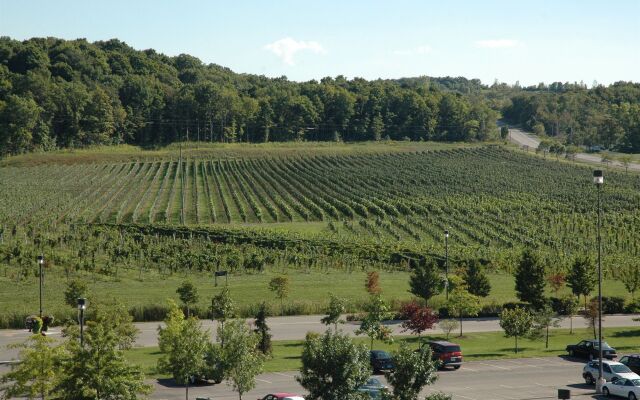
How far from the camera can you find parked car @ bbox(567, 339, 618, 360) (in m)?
42.5

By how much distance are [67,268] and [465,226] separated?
1802 inches

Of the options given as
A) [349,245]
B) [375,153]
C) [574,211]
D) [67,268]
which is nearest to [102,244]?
[67,268]

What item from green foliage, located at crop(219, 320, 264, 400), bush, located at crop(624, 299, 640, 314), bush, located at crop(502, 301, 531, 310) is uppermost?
green foliage, located at crop(219, 320, 264, 400)

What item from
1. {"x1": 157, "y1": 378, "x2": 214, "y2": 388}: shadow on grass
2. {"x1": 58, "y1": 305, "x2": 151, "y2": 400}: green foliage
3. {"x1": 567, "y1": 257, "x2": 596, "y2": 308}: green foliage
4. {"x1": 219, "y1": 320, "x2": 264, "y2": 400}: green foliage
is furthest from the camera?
{"x1": 567, "y1": 257, "x2": 596, "y2": 308}: green foliage

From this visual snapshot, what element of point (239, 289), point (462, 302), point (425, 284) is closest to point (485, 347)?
point (462, 302)

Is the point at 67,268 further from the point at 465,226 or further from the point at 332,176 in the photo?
the point at 332,176

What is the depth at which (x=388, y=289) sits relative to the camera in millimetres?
62875

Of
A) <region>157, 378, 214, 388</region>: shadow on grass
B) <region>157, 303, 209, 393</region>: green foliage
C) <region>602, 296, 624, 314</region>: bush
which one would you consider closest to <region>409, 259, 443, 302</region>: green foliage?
<region>602, 296, 624, 314</region>: bush

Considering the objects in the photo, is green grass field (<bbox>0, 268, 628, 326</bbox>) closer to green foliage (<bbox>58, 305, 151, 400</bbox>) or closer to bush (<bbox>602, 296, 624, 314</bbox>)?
bush (<bbox>602, 296, 624, 314</bbox>)

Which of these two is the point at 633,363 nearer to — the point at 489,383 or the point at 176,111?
Result: the point at 489,383

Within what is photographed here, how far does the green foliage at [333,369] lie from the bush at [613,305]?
38813 mm

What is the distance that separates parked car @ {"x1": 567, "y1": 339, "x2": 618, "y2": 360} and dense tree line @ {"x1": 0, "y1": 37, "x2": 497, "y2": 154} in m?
115

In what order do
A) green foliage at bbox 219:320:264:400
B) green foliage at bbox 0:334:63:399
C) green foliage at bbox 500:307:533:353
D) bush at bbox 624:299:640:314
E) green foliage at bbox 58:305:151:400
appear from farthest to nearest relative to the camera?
1. bush at bbox 624:299:640:314
2. green foliage at bbox 500:307:533:353
3. green foliage at bbox 219:320:264:400
4. green foliage at bbox 0:334:63:399
5. green foliage at bbox 58:305:151:400

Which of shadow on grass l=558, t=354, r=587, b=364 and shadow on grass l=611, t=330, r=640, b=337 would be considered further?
shadow on grass l=611, t=330, r=640, b=337
